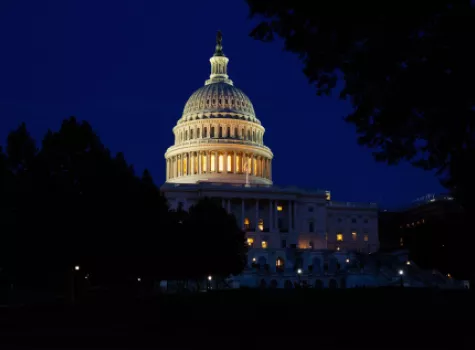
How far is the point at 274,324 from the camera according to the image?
32.6 m

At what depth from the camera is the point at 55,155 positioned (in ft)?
187

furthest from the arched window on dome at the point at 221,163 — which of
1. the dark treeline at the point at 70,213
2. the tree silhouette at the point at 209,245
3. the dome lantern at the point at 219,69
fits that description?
the dark treeline at the point at 70,213

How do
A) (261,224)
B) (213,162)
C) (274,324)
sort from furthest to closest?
(213,162) → (261,224) → (274,324)

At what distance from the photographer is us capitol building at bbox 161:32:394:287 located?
426 ft

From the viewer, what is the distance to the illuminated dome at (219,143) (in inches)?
6324

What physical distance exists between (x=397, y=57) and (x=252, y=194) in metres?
124

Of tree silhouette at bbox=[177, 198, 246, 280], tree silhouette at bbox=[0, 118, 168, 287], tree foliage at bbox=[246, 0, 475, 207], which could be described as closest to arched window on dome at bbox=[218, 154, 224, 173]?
tree silhouette at bbox=[177, 198, 246, 280]

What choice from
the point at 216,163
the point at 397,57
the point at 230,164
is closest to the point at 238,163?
the point at 230,164

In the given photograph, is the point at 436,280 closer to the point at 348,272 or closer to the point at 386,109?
the point at 348,272

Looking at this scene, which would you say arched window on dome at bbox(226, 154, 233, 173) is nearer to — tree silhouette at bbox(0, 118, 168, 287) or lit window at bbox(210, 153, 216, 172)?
lit window at bbox(210, 153, 216, 172)

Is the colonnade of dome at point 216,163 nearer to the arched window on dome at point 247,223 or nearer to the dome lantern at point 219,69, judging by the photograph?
the arched window on dome at point 247,223

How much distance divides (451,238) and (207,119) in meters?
87.7

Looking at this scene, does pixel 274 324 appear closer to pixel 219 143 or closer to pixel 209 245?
pixel 209 245

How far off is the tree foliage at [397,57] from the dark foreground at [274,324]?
22.4 ft
